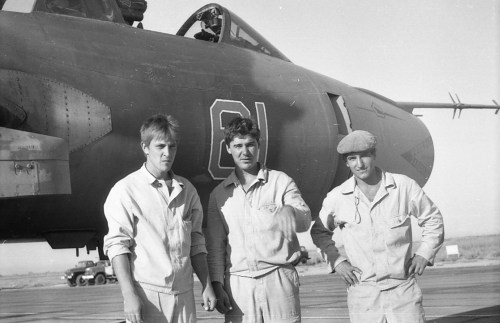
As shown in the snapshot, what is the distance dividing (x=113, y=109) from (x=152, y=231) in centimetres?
179

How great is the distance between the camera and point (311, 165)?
659cm

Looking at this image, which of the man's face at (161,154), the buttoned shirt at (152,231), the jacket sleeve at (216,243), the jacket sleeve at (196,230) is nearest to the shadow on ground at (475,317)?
the jacket sleeve at (216,243)

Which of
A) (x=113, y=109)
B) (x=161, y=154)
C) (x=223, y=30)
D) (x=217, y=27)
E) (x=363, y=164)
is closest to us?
(x=161, y=154)

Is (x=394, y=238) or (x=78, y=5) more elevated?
(x=78, y=5)

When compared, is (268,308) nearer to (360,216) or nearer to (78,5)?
(360,216)

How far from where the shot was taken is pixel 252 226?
159 inches

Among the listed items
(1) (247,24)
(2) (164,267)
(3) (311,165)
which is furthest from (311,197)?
(2) (164,267)

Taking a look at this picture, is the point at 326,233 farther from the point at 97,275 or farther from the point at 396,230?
the point at 97,275

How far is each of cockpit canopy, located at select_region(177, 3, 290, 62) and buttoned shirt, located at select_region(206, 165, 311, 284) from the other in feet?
10.9

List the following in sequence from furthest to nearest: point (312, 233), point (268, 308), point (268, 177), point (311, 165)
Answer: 1. point (311, 165)
2. point (312, 233)
3. point (268, 177)
4. point (268, 308)

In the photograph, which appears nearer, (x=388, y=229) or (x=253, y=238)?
(x=253, y=238)

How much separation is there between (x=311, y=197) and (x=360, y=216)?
256cm

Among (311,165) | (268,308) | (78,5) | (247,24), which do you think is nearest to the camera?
(268,308)

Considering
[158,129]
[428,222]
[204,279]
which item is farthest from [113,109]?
[428,222]
